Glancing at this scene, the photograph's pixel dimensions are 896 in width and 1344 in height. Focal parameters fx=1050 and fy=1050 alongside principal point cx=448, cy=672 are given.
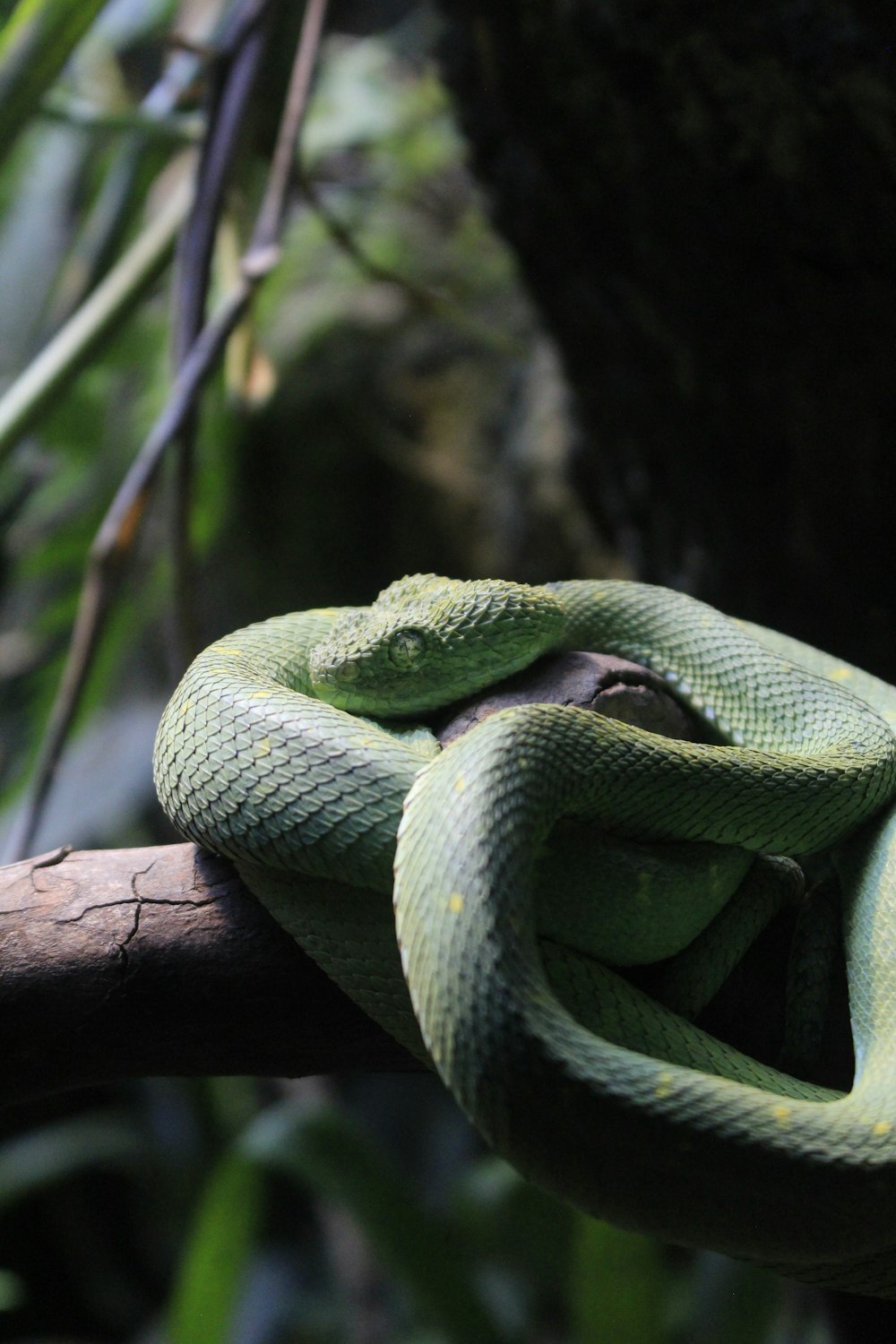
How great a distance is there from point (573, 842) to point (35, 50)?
6.34 ft

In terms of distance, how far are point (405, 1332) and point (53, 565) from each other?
323 cm

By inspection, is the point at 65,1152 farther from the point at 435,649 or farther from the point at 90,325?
the point at 435,649

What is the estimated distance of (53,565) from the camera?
12.9 feet

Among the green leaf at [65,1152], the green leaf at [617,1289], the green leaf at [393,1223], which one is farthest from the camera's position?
the green leaf at [65,1152]

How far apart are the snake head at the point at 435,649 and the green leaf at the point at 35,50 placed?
1.43 m

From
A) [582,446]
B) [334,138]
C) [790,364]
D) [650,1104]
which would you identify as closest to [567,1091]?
[650,1104]

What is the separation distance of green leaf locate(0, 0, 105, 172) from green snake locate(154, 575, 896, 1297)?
1308 mm

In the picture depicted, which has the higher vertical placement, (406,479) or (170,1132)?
(406,479)

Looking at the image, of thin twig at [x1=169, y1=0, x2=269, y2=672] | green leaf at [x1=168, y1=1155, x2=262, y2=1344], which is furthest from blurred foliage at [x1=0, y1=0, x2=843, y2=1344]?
thin twig at [x1=169, y1=0, x2=269, y2=672]

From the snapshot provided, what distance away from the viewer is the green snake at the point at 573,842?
1005 millimetres

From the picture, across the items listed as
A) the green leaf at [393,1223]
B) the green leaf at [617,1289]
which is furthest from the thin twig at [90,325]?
the green leaf at [617,1289]

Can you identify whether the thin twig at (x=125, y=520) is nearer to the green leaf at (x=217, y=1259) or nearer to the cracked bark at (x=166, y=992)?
the cracked bark at (x=166, y=992)

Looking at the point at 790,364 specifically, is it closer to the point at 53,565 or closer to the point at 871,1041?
the point at 871,1041

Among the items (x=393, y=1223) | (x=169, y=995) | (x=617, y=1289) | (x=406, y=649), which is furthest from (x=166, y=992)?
(x=617, y=1289)
